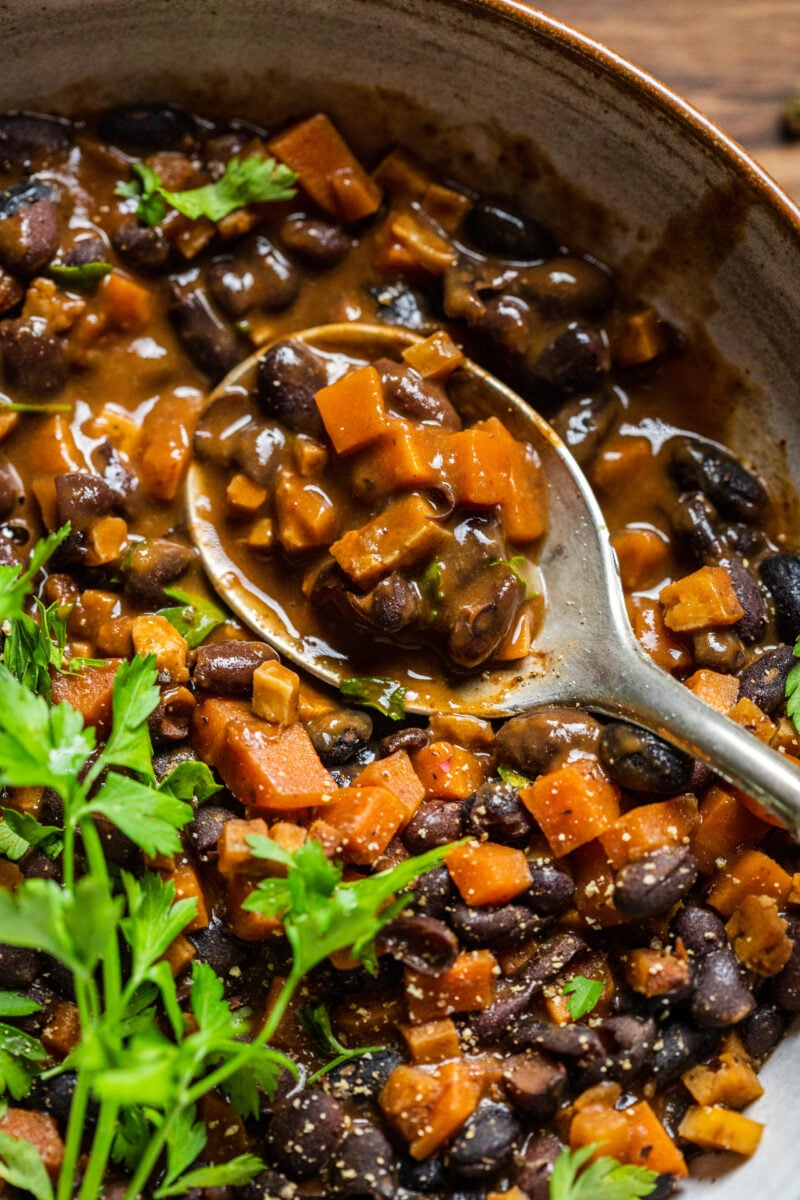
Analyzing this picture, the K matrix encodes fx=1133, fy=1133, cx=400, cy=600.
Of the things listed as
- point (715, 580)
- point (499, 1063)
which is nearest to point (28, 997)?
point (499, 1063)

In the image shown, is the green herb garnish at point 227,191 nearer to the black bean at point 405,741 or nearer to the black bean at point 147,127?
the black bean at point 147,127

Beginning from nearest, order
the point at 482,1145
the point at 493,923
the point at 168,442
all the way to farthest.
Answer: the point at 482,1145
the point at 493,923
the point at 168,442

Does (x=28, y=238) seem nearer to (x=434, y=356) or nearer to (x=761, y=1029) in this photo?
(x=434, y=356)

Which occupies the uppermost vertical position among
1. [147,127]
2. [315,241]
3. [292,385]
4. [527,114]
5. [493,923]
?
[527,114]

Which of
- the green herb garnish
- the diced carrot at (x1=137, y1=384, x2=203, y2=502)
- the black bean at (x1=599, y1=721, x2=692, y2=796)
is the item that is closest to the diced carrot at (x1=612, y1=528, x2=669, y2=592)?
the black bean at (x1=599, y1=721, x2=692, y2=796)

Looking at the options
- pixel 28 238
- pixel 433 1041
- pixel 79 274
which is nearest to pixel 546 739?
pixel 433 1041

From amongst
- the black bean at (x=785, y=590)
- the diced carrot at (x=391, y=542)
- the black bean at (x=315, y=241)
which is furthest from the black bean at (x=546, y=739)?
the black bean at (x=315, y=241)

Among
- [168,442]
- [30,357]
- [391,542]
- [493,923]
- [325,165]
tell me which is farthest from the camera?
[325,165]
